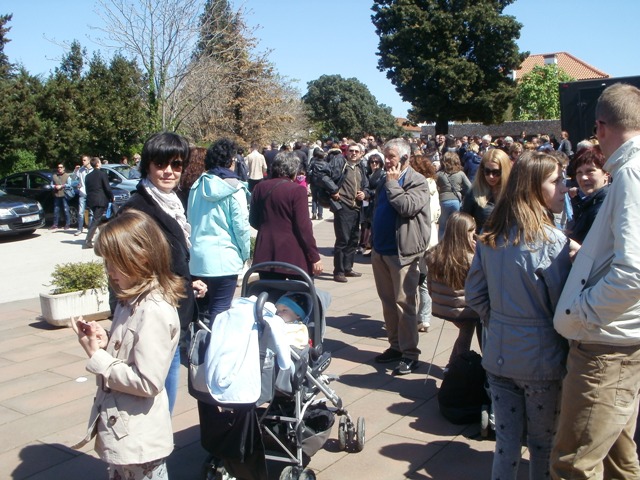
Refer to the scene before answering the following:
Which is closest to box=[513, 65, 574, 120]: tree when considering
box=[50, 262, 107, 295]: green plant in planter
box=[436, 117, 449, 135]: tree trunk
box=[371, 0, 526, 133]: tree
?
box=[371, 0, 526, 133]: tree

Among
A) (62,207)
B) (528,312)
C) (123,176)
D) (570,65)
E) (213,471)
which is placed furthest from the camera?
(570,65)

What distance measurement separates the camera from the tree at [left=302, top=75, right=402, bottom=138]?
262 feet

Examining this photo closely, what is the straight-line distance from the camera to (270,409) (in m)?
3.73

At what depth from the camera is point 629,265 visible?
244 centimetres

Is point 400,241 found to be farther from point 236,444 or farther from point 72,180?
point 72,180

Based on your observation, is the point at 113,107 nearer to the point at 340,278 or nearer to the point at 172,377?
the point at 340,278

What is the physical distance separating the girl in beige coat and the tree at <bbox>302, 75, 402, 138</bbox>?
77.5 m

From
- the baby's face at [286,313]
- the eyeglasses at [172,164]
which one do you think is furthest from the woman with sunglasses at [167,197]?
the baby's face at [286,313]

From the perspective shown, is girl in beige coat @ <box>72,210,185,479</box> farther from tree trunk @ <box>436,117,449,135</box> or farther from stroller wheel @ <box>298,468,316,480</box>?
tree trunk @ <box>436,117,449,135</box>

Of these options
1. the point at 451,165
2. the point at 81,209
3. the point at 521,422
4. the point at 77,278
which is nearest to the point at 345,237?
the point at 451,165

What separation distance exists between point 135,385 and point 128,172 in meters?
17.7

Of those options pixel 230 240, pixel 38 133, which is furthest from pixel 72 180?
pixel 230 240

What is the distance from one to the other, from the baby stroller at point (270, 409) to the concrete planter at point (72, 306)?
404 centimetres

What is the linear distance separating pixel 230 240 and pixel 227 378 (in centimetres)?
229
